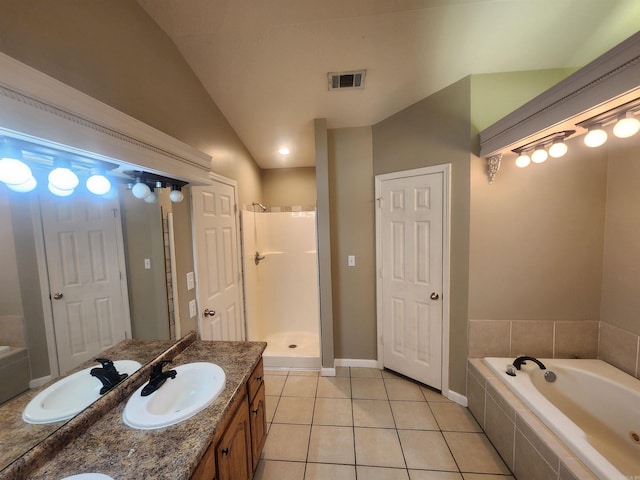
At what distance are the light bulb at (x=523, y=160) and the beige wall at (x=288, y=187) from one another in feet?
7.97

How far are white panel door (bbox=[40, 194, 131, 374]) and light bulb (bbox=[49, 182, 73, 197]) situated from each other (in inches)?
0.8

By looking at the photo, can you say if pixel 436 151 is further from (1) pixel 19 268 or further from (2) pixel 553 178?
(1) pixel 19 268

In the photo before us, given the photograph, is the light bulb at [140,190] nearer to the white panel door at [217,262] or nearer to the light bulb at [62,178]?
the light bulb at [62,178]

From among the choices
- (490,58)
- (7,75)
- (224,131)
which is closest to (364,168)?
(490,58)

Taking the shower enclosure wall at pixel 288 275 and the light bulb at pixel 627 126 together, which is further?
the shower enclosure wall at pixel 288 275

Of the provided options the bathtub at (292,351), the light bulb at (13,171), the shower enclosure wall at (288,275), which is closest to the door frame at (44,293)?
the light bulb at (13,171)

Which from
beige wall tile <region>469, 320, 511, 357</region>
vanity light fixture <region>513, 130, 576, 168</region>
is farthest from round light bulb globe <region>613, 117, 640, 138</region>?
beige wall tile <region>469, 320, 511, 357</region>

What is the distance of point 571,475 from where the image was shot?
1.08 metres

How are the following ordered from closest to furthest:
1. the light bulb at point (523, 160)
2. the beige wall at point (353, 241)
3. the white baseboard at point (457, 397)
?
the light bulb at point (523, 160) → the white baseboard at point (457, 397) → the beige wall at point (353, 241)

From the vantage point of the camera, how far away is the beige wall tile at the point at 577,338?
73.8 inches

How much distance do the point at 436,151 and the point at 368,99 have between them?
2.44 ft

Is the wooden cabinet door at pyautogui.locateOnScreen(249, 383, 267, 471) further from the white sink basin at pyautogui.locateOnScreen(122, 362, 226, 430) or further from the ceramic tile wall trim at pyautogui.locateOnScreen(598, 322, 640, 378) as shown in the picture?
the ceramic tile wall trim at pyautogui.locateOnScreen(598, 322, 640, 378)

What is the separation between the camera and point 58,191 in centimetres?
91

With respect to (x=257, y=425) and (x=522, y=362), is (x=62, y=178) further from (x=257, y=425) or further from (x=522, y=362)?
(x=522, y=362)
